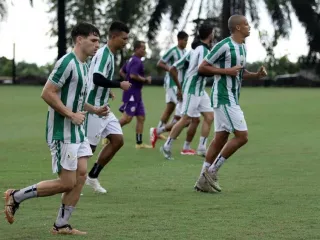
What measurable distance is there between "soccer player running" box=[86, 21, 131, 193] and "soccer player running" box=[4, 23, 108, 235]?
248 centimetres

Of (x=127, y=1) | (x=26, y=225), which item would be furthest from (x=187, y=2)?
(x=26, y=225)

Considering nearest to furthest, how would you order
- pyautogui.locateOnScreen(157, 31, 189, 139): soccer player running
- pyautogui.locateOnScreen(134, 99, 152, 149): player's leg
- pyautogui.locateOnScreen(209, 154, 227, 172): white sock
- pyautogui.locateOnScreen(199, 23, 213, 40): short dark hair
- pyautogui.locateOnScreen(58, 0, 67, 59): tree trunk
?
pyautogui.locateOnScreen(209, 154, 227, 172): white sock, pyautogui.locateOnScreen(199, 23, 213, 40): short dark hair, pyautogui.locateOnScreen(134, 99, 152, 149): player's leg, pyautogui.locateOnScreen(157, 31, 189, 139): soccer player running, pyautogui.locateOnScreen(58, 0, 67, 59): tree trunk

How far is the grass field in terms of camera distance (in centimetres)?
845

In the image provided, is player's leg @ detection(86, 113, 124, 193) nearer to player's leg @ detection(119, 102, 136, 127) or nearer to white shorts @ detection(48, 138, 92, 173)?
white shorts @ detection(48, 138, 92, 173)

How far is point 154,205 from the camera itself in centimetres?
995

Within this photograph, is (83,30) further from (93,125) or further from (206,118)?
(206,118)

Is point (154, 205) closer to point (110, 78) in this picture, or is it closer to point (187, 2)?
point (110, 78)

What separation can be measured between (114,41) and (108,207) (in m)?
2.19

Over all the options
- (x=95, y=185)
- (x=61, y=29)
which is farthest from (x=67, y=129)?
(x=61, y=29)

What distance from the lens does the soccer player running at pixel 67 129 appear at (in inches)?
322

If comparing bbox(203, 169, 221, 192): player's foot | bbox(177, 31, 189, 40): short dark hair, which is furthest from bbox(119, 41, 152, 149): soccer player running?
bbox(203, 169, 221, 192): player's foot

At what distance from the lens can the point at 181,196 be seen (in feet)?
35.0

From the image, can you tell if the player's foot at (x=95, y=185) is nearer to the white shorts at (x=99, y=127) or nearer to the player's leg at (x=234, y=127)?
the white shorts at (x=99, y=127)

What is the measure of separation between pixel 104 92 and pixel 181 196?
160 cm
